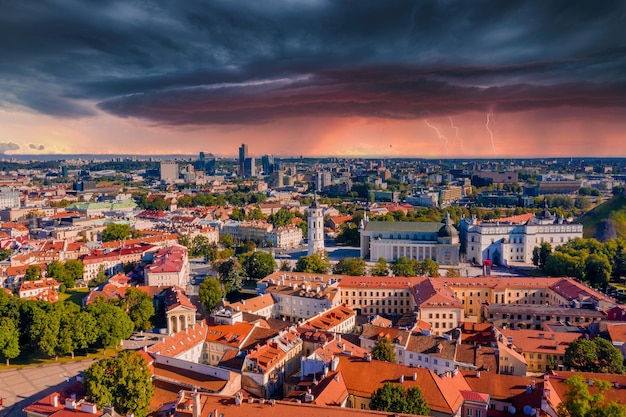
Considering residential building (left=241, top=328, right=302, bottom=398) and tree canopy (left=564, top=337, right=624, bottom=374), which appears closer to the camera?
residential building (left=241, top=328, right=302, bottom=398)

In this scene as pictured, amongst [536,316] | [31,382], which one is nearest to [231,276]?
[31,382]

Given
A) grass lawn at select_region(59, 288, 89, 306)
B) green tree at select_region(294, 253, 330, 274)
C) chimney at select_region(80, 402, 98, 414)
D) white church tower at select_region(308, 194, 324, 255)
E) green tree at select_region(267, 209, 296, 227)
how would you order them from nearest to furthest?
chimney at select_region(80, 402, 98, 414), grass lawn at select_region(59, 288, 89, 306), green tree at select_region(294, 253, 330, 274), white church tower at select_region(308, 194, 324, 255), green tree at select_region(267, 209, 296, 227)

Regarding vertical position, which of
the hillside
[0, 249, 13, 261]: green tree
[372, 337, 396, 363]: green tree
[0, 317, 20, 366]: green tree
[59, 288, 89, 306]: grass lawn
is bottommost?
[59, 288, 89, 306]: grass lawn

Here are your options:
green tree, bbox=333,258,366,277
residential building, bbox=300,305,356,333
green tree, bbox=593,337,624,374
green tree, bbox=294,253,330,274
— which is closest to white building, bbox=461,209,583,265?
green tree, bbox=333,258,366,277

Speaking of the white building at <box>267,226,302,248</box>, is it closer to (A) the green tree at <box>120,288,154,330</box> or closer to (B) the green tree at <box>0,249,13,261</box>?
(B) the green tree at <box>0,249,13,261</box>

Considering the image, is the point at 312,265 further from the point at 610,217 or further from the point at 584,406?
the point at 610,217

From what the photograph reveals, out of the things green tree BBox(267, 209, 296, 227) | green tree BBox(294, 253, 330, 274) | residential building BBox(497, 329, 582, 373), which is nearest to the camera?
residential building BBox(497, 329, 582, 373)

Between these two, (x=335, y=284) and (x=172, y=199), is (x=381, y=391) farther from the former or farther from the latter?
(x=172, y=199)

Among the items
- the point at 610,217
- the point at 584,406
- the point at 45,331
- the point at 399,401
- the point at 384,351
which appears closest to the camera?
the point at 584,406
